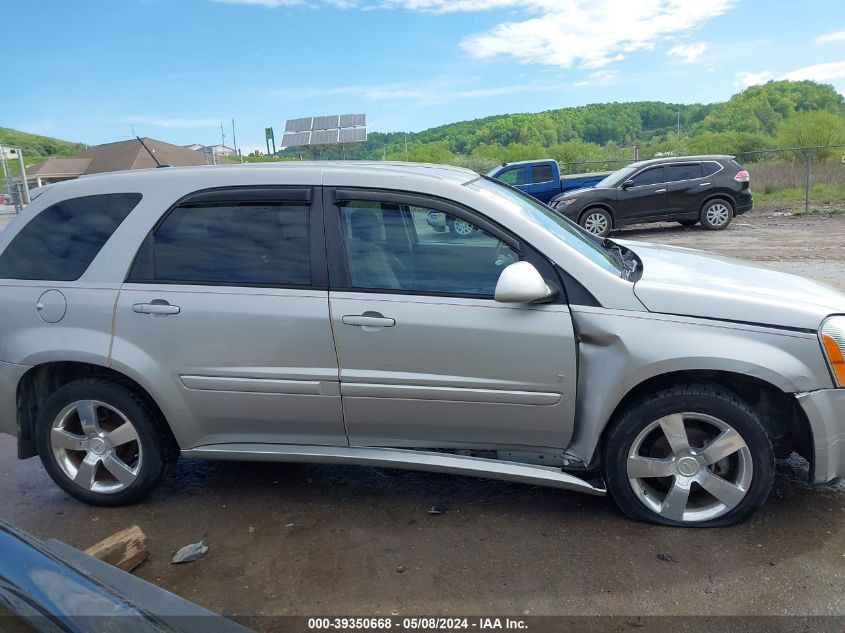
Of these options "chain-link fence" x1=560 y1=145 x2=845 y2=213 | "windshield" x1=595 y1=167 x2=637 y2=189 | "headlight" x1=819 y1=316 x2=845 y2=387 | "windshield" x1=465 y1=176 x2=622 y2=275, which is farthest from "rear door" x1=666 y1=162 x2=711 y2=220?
"headlight" x1=819 y1=316 x2=845 y2=387

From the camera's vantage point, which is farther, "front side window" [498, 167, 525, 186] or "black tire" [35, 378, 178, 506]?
"front side window" [498, 167, 525, 186]

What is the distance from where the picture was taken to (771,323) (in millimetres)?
2900

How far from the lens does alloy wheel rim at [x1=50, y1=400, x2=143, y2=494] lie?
351 centimetres

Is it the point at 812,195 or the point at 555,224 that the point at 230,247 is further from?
the point at 812,195

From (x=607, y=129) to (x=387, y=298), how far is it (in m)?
69.5

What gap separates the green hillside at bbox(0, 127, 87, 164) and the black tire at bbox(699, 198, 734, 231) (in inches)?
4264

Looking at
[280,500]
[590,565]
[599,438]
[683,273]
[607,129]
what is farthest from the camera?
[607,129]

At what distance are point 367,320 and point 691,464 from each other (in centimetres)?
165

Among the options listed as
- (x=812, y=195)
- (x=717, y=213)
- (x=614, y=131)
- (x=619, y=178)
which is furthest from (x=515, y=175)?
(x=614, y=131)

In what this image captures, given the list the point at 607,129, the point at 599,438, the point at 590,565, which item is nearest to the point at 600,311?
the point at 599,438

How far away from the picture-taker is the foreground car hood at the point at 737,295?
2922mm

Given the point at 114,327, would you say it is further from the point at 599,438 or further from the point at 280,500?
the point at 599,438

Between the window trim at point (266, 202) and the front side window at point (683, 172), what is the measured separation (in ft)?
47.1

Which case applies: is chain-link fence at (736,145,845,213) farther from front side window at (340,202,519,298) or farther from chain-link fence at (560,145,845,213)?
front side window at (340,202,519,298)
